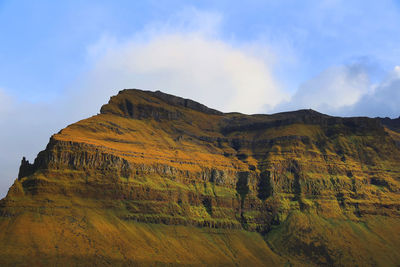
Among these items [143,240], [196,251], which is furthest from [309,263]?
[143,240]

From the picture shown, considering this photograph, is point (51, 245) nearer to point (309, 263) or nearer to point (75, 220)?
point (75, 220)

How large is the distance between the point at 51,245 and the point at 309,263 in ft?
312

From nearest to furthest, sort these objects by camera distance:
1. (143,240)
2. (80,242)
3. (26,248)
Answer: (26,248) → (80,242) → (143,240)

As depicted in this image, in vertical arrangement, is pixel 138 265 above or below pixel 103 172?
below

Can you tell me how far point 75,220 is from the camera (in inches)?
6747

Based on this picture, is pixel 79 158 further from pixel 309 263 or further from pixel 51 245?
pixel 309 263

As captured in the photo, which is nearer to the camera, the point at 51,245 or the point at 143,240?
the point at 51,245

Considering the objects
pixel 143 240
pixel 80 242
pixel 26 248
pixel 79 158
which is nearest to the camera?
pixel 26 248

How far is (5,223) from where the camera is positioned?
162 m

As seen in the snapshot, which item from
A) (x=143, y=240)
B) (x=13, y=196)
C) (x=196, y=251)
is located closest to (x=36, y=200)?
(x=13, y=196)

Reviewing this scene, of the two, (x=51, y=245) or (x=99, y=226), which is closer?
(x=51, y=245)

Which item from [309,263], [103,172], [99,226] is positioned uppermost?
[103,172]

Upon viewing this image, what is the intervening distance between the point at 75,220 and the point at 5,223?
21.1 meters

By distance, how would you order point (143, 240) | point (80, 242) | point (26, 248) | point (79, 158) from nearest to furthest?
point (26, 248)
point (80, 242)
point (143, 240)
point (79, 158)
